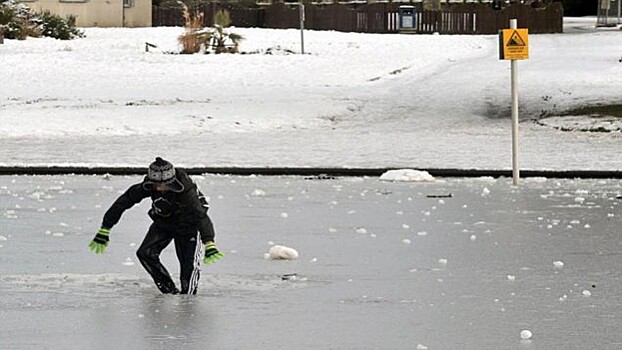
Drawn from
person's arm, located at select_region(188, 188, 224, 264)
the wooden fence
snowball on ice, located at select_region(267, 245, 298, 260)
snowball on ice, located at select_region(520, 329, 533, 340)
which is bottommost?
snowball on ice, located at select_region(520, 329, 533, 340)

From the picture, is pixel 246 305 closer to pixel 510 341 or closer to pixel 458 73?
pixel 510 341

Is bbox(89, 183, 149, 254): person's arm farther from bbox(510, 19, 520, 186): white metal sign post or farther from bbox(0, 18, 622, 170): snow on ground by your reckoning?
bbox(0, 18, 622, 170): snow on ground

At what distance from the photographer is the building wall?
69.2 metres

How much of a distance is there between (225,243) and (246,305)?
3.57 meters

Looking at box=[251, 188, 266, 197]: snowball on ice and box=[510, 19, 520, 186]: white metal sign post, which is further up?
box=[510, 19, 520, 186]: white metal sign post

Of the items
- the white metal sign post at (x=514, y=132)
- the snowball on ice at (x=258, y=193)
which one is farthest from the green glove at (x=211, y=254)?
the white metal sign post at (x=514, y=132)

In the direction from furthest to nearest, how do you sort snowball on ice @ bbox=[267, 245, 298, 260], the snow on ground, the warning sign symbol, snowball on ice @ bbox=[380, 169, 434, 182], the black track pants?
the snow on ground → snowball on ice @ bbox=[380, 169, 434, 182] → the warning sign symbol → snowball on ice @ bbox=[267, 245, 298, 260] → the black track pants

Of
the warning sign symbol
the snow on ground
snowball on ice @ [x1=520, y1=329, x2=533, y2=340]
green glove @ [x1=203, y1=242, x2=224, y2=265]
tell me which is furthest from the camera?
the snow on ground

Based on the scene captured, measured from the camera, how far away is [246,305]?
1140 cm

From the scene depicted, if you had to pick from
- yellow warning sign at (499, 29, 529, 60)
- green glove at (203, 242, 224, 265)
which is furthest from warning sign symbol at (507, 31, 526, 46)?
green glove at (203, 242, 224, 265)

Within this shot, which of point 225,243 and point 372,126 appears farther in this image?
point 372,126

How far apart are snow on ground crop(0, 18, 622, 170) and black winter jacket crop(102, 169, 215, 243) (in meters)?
11.5

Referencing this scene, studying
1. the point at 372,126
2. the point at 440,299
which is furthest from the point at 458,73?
the point at 440,299

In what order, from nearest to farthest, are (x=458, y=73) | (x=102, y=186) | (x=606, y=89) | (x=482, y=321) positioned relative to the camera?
(x=482, y=321), (x=102, y=186), (x=606, y=89), (x=458, y=73)
